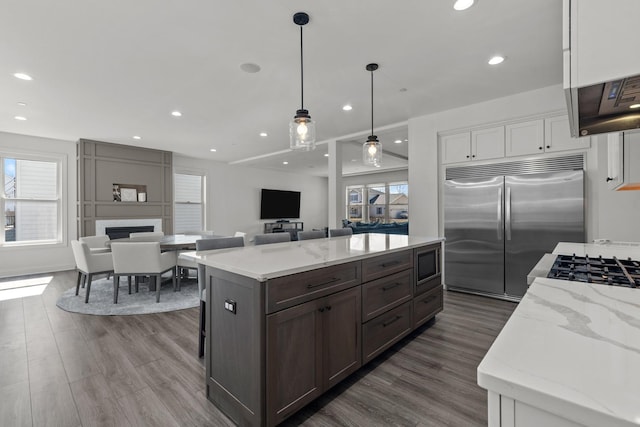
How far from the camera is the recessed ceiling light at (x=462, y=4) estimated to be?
2080mm

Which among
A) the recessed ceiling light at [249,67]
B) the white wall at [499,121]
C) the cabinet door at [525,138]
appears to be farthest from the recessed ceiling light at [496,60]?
the recessed ceiling light at [249,67]

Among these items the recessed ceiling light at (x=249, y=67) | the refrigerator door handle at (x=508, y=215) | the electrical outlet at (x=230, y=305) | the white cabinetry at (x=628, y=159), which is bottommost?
the electrical outlet at (x=230, y=305)

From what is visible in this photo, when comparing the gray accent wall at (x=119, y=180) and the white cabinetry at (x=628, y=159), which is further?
the gray accent wall at (x=119, y=180)

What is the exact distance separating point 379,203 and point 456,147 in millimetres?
6503

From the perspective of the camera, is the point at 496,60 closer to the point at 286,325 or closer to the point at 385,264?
the point at 385,264

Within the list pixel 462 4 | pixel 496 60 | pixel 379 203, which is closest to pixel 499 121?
pixel 496 60

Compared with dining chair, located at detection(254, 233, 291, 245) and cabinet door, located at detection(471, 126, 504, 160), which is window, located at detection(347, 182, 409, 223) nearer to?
cabinet door, located at detection(471, 126, 504, 160)

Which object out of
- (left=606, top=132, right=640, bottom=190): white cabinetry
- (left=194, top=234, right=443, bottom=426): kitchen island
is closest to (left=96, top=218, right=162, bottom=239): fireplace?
(left=194, top=234, right=443, bottom=426): kitchen island

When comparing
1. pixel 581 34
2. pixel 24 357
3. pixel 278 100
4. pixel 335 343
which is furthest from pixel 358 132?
pixel 24 357

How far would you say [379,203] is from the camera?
1076 centimetres

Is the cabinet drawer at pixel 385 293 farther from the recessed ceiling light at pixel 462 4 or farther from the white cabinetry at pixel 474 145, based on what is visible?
the white cabinetry at pixel 474 145

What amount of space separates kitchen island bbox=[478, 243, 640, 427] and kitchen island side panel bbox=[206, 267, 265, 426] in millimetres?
1110

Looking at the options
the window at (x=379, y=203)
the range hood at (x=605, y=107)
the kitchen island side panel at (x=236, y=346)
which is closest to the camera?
the range hood at (x=605, y=107)

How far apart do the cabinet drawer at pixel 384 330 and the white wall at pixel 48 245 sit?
6.77 metres
